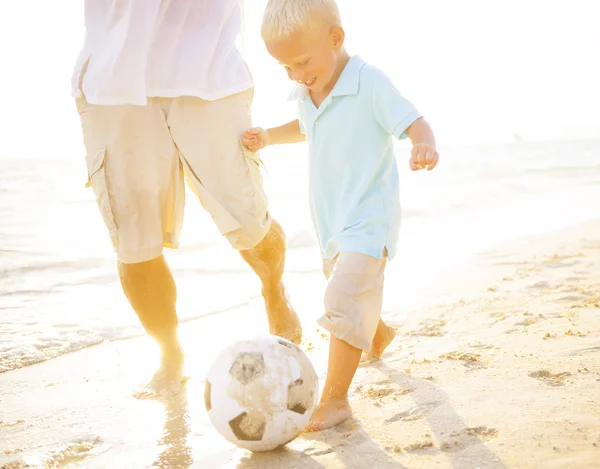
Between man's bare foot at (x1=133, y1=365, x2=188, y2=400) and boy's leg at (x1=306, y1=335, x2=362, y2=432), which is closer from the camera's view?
boy's leg at (x1=306, y1=335, x2=362, y2=432)

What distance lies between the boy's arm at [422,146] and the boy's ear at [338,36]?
1.54 feet

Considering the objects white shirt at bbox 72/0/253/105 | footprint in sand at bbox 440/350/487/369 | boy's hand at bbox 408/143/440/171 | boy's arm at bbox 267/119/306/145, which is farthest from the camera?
boy's arm at bbox 267/119/306/145

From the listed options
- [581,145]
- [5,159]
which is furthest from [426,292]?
[581,145]

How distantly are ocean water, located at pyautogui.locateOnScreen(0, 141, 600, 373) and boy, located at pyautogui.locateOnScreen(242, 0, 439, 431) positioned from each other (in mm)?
787

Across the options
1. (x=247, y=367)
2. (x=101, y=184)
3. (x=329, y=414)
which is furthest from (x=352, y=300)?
(x=101, y=184)

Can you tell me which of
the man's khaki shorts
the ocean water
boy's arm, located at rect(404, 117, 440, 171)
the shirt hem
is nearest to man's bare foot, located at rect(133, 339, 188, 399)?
the man's khaki shorts

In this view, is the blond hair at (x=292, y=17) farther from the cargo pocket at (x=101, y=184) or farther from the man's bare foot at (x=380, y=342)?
the man's bare foot at (x=380, y=342)

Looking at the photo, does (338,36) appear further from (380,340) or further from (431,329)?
(431,329)

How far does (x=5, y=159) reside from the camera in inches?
679

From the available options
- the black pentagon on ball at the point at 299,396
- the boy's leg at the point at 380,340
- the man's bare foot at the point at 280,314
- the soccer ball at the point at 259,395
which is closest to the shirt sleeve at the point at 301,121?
the man's bare foot at the point at 280,314

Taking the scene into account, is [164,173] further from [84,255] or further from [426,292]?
[84,255]

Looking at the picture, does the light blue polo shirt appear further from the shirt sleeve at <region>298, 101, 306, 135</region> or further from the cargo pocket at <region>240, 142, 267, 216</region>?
the cargo pocket at <region>240, 142, 267, 216</region>

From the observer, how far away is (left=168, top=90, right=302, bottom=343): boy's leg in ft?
10.8

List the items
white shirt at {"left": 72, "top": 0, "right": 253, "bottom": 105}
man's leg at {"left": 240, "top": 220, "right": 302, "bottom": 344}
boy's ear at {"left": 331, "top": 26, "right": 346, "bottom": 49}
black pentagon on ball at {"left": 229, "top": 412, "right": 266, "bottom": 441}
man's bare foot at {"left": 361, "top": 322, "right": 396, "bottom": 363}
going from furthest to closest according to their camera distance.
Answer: man's leg at {"left": 240, "top": 220, "right": 302, "bottom": 344}
man's bare foot at {"left": 361, "top": 322, "right": 396, "bottom": 363}
white shirt at {"left": 72, "top": 0, "right": 253, "bottom": 105}
boy's ear at {"left": 331, "top": 26, "right": 346, "bottom": 49}
black pentagon on ball at {"left": 229, "top": 412, "right": 266, "bottom": 441}
